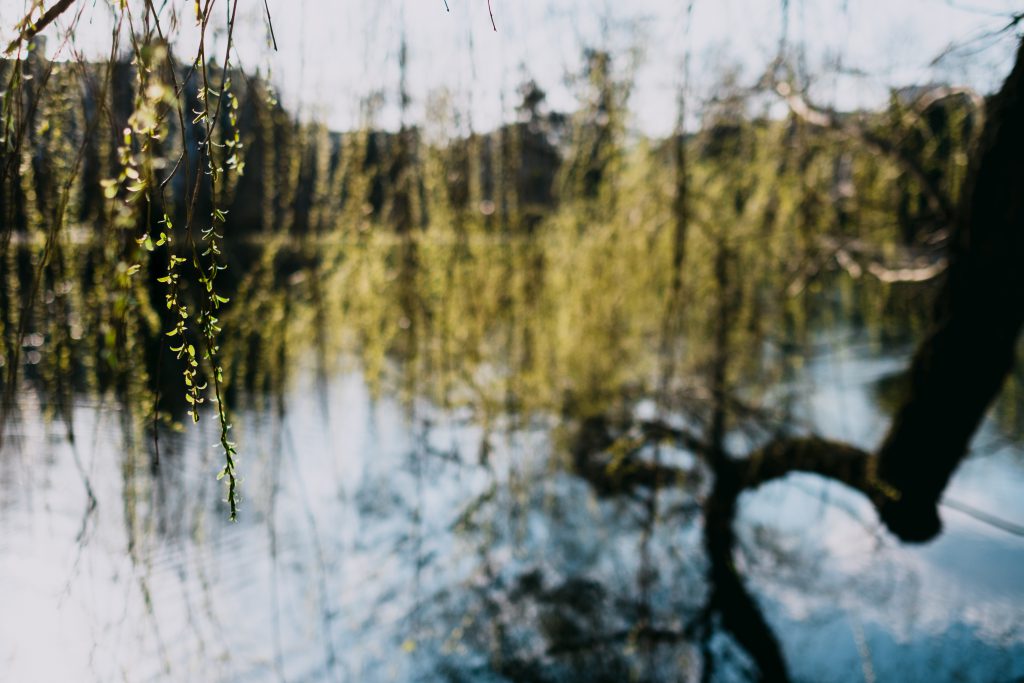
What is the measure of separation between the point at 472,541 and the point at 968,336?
1832 mm

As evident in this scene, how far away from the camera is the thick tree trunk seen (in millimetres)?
1406

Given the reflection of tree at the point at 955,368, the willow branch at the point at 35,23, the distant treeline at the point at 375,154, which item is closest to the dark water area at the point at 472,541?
the distant treeline at the point at 375,154

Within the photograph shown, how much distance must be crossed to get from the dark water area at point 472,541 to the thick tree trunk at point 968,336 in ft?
1.26

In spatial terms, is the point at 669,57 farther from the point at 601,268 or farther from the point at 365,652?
the point at 365,652

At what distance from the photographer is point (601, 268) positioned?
2.15m

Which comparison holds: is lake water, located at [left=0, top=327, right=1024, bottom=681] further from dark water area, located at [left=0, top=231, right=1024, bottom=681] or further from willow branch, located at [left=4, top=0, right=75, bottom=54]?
willow branch, located at [left=4, top=0, right=75, bottom=54]

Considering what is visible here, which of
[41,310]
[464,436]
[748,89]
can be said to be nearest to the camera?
[41,310]

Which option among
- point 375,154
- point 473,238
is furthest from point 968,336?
point 375,154

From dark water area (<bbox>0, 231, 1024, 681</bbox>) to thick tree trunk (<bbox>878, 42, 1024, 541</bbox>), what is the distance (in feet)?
1.26

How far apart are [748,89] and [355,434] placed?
268cm

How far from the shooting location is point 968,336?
1551 millimetres

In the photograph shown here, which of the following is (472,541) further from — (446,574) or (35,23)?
(35,23)

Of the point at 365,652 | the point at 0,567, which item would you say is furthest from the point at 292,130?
the point at 365,652

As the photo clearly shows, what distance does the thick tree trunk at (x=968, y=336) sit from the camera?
55.4 inches
